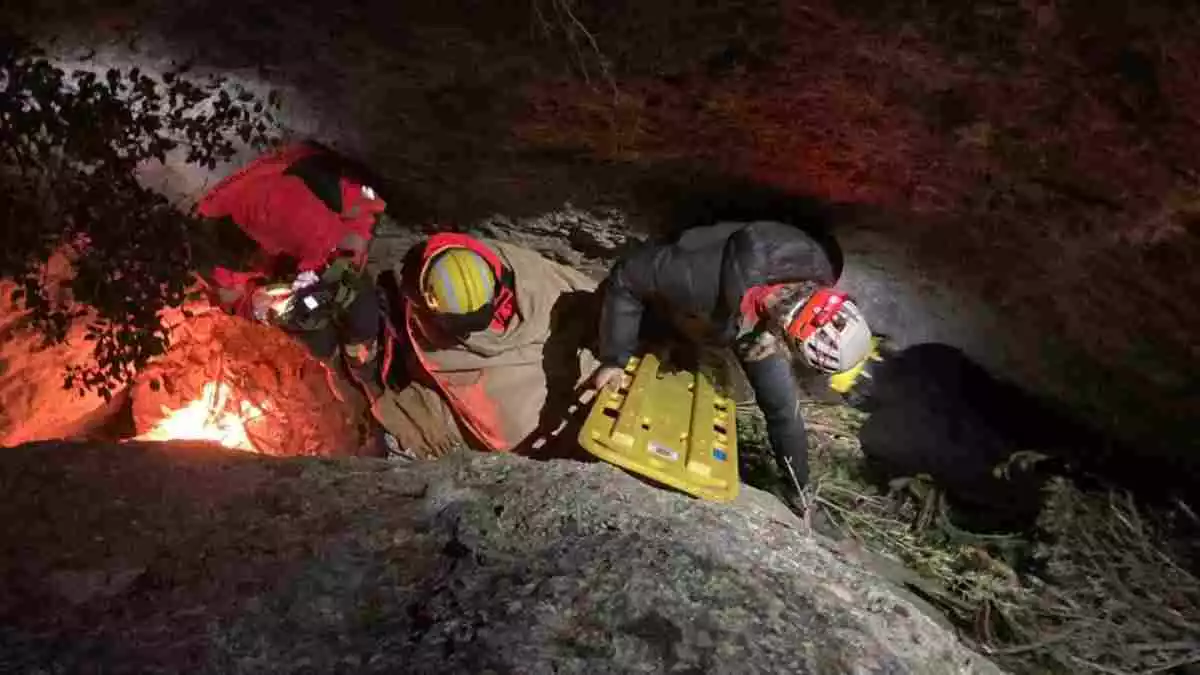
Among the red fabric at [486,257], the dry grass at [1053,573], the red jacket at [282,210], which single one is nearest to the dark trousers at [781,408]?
the dry grass at [1053,573]

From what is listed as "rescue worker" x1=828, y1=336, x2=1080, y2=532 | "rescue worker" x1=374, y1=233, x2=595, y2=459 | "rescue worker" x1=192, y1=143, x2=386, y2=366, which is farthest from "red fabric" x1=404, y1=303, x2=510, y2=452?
"rescue worker" x1=828, y1=336, x2=1080, y2=532

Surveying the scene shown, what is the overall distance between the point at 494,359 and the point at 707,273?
1.40 meters

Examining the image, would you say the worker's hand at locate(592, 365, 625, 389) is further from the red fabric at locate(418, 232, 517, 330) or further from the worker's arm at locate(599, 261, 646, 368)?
the red fabric at locate(418, 232, 517, 330)

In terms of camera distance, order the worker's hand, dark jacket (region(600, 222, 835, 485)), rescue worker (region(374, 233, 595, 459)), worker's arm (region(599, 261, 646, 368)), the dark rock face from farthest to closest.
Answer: rescue worker (region(374, 233, 595, 459)), the worker's hand, worker's arm (region(599, 261, 646, 368)), dark jacket (region(600, 222, 835, 485)), the dark rock face

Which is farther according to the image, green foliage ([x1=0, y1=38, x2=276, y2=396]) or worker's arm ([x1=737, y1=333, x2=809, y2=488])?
worker's arm ([x1=737, y1=333, x2=809, y2=488])

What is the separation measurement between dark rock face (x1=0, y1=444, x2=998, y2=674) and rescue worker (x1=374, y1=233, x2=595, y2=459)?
1.58m

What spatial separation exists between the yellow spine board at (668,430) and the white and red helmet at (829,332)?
0.77 meters

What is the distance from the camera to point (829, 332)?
3662 mm

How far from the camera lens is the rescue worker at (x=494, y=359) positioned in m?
4.68

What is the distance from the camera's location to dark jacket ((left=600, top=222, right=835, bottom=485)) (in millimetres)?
4094

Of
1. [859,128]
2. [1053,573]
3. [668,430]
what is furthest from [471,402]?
[1053,573]

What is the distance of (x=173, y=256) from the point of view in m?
3.97

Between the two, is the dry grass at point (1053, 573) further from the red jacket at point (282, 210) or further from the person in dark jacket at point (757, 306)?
the red jacket at point (282, 210)

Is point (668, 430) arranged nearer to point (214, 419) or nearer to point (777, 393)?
point (777, 393)
